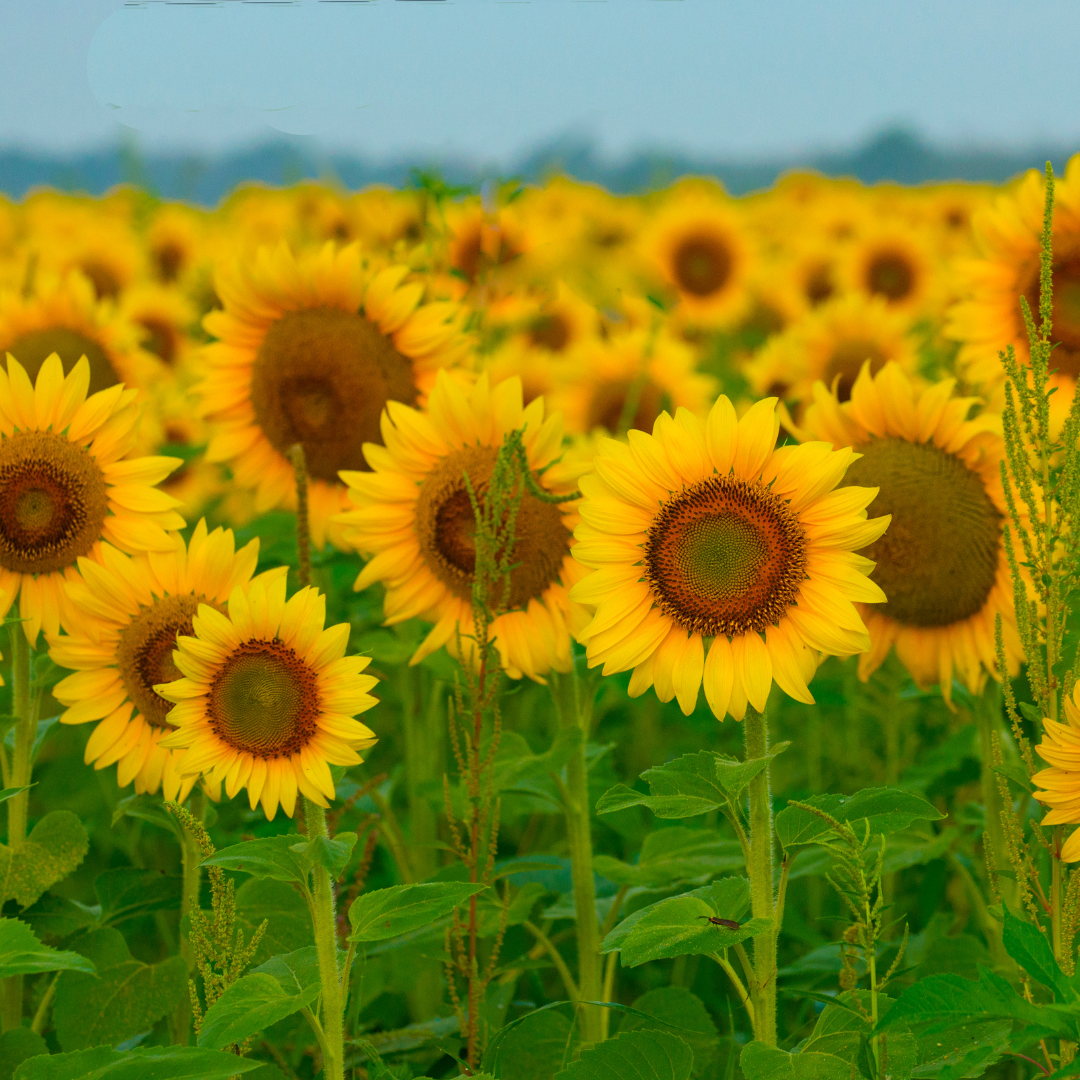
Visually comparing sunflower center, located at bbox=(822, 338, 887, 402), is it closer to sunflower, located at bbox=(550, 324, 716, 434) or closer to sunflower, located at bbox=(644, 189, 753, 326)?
sunflower, located at bbox=(550, 324, 716, 434)

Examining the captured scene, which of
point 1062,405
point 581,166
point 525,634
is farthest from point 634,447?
point 581,166

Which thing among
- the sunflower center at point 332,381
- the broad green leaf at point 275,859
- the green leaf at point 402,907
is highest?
the sunflower center at point 332,381

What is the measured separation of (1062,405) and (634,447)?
66.8 inches

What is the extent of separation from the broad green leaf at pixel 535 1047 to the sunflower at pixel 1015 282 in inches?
79.8

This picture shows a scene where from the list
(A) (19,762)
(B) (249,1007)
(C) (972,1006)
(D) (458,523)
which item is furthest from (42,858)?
(C) (972,1006)

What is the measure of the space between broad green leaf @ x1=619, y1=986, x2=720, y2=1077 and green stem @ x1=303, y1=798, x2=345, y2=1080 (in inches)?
23.8

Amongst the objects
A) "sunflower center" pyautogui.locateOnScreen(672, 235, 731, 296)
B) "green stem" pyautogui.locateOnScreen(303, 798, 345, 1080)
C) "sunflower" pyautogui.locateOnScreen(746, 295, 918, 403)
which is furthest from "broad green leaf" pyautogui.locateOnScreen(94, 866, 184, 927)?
"sunflower center" pyautogui.locateOnScreen(672, 235, 731, 296)

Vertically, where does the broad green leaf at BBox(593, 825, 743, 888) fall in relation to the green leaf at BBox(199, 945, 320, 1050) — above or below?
above

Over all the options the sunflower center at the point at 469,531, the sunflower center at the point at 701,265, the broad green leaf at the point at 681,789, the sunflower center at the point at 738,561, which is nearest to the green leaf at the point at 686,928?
→ the broad green leaf at the point at 681,789

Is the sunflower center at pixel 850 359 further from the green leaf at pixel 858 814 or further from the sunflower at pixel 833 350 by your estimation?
the green leaf at pixel 858 814

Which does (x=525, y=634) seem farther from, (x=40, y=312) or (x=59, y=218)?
(x=59, y=218)

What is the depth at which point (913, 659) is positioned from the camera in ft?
8.98

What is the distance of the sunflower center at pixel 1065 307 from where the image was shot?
3.34 m

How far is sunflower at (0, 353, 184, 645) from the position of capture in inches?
91.2
